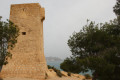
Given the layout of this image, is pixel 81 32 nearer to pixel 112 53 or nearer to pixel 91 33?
pixel 91 33

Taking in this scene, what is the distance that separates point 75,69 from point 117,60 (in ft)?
10.2

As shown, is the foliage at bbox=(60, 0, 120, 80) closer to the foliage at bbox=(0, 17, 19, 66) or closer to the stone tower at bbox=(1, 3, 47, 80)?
the stone tower at bbox=(1, 3, 47, 80)

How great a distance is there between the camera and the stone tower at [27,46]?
31.3ft

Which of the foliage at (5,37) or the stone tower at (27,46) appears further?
the stone tower at (27,46)

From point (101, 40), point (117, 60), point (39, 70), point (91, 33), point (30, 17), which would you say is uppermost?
point (30, 17)

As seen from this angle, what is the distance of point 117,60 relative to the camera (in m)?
7.27

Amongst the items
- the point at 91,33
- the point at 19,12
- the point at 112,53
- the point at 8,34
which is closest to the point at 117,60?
the point at 112,53

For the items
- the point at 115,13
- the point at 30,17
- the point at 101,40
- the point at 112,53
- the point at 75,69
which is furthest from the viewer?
the point at 30,17

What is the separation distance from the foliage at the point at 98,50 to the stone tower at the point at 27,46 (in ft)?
7.90

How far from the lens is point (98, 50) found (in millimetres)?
8234

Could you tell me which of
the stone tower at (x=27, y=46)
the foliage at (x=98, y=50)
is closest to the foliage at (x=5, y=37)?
the stone tower at (x=27, y=46)

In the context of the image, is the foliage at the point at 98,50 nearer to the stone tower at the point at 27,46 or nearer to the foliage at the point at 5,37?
the stone tower at the point at 27,46

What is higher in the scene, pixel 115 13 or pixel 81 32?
pixel 115 13

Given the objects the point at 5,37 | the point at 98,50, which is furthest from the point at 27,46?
the point at 98,50
